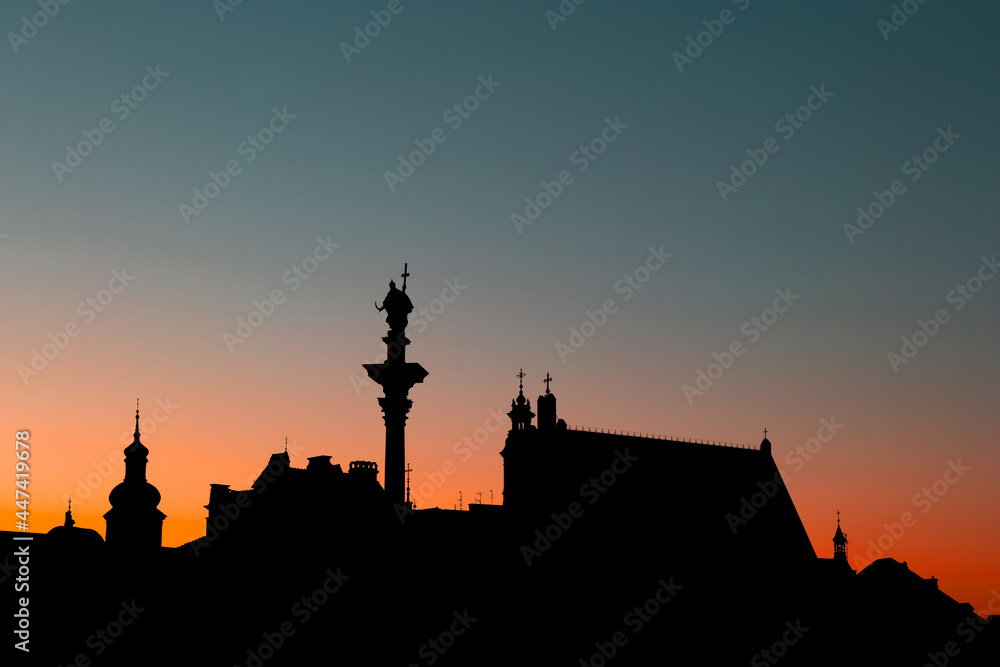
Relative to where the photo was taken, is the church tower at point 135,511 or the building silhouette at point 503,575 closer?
the building silhouette at point 503,575

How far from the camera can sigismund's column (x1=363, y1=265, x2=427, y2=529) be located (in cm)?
4256

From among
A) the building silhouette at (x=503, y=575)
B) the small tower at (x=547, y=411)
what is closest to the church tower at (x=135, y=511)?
the building silhouette at (x=503, y=575)

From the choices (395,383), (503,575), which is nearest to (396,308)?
(395,383)

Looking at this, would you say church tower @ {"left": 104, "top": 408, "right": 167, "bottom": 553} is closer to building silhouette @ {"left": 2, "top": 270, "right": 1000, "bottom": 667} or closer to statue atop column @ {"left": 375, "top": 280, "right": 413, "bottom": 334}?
building silhouette @ {"left": 2, "top": 270, "right": 1000, "bottom": 667}

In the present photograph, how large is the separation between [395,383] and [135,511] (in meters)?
27.4

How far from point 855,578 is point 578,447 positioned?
2114 cm

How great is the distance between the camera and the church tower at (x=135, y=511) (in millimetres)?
64062

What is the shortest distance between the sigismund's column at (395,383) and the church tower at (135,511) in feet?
83.5

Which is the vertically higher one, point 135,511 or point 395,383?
point 135,511

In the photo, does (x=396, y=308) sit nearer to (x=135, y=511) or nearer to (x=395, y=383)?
(x=395, y=383)

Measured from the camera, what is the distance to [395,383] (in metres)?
42.7

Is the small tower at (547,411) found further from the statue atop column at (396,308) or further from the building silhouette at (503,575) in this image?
the statue atop column at (396,308)

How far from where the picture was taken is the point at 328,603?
53938 mm

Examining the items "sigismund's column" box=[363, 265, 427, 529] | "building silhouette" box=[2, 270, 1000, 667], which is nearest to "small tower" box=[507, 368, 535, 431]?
"building silhouette" box=[2, 270, 1000, 667]
